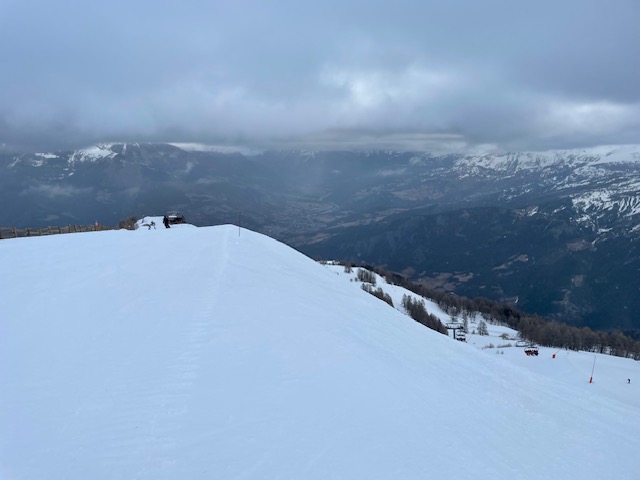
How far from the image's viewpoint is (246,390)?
1190cm

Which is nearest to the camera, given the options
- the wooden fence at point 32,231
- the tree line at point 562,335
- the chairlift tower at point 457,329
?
the wooden fence at point 32,231

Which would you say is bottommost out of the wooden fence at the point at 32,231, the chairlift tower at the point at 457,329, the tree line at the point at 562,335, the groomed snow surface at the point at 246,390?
the tree line at the point at 562,335

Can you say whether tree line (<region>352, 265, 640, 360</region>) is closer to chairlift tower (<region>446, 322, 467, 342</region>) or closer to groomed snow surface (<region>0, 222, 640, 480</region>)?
chairlift tower (<region>446, 322, 467, 342</region>)

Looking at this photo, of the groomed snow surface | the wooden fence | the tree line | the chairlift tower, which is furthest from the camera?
the tree line

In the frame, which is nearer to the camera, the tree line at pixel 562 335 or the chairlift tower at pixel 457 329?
the chairlift tower at pixel 457 329

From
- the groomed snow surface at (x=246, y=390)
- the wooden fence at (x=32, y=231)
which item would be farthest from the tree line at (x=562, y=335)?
the wooden fence at (x=32, y=231)

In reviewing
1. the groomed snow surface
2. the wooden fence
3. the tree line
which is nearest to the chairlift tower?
the tree line

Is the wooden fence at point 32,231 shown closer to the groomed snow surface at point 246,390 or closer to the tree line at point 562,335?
the groomed snow surface at point 246,390

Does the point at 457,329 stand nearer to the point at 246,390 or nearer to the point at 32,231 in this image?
the point at 32,231

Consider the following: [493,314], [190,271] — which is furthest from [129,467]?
[493,314]

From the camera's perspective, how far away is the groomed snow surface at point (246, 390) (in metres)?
9.80

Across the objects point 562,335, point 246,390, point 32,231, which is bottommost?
point 562,335

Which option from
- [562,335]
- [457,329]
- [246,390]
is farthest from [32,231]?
[562,335]

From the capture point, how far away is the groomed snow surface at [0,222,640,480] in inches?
386
